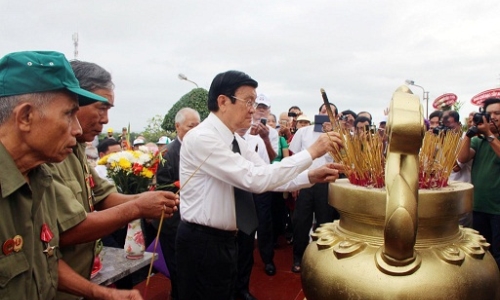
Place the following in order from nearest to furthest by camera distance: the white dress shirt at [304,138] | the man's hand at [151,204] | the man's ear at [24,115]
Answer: the man's ear at [24,115], the man's hand at [151,204], the white dress shirt at [304,138]

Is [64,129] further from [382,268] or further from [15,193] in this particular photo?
[382,268]

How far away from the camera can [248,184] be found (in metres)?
1.89

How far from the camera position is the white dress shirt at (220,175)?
73.6 inches

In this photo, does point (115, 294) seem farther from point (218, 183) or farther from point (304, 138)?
point (304, 138)

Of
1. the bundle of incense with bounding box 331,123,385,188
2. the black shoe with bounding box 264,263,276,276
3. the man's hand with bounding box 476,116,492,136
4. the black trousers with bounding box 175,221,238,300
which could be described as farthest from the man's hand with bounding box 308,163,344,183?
the black shoe with bounding box 264,263,276,276

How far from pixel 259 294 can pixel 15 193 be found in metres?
2.93

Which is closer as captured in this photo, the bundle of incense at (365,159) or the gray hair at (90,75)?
the bundle of incense at (365,159)

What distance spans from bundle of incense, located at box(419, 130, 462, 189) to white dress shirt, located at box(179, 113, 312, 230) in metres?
0.82

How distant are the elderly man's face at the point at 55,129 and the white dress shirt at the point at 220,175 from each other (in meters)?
0.73

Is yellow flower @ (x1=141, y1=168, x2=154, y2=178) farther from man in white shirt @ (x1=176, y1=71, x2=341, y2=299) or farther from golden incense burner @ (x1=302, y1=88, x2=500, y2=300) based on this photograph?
golden incense burner @ (x1=302, y1=88, x2=500, y2=300)

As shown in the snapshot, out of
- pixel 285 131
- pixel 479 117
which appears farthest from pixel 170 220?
pixel 285 131

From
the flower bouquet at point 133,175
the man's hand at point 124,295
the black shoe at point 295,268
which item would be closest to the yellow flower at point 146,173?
the flower bouquet at point 133,175

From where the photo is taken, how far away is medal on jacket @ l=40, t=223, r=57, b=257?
1252 millimetres

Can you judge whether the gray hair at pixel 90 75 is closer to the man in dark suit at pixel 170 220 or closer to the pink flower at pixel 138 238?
the pink flower at pixel 138 238
